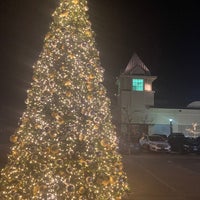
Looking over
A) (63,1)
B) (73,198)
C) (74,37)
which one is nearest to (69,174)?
(73,198)

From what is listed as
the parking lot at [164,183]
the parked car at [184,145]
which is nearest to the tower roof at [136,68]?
the parked car at [184,145]

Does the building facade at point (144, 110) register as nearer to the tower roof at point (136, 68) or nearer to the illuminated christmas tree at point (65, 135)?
the tower roof at point (136, 68)

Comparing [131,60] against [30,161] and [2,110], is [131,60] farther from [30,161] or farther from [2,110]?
[30,161]

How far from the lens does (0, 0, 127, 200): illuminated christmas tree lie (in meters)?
8.30

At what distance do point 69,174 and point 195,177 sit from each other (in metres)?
10.8

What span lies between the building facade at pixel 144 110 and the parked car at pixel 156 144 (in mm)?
13239

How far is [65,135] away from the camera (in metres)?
8.47

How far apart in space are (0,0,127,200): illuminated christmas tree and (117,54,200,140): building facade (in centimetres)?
4132

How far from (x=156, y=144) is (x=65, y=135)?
27099 millimetres

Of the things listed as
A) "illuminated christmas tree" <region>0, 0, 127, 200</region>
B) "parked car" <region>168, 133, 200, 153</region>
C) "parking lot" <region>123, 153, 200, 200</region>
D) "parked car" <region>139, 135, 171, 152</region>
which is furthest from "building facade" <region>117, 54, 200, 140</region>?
"illuminated christmas tree" <region>0, 0, 127, 200</region>

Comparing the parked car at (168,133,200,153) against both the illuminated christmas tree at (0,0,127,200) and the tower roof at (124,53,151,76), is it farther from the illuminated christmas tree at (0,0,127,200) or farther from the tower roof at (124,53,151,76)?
the illuminated christmas tree at (0,0,127,200)

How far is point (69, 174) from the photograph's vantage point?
831cm

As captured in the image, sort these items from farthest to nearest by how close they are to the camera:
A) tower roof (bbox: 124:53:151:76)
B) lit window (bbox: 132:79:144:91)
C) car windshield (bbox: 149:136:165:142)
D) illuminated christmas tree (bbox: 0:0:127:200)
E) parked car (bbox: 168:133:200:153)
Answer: lit window (bbox: 132:79:144:91) → tower roof (bbox: 124:53:151:76) → car windshield (bbox: 149:136:165:142) → parked car (bbox: 168:133:200:153) → illuminated christmas tree (bbox: 0:0:127:200)

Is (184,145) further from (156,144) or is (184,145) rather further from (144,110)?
(144,110)
